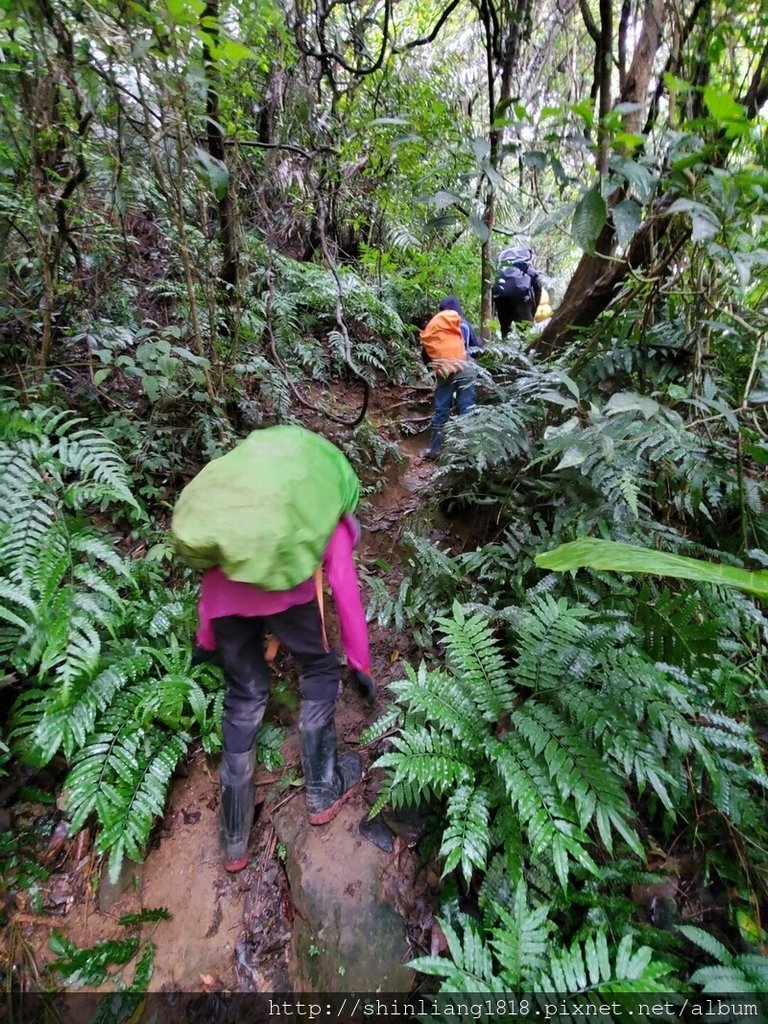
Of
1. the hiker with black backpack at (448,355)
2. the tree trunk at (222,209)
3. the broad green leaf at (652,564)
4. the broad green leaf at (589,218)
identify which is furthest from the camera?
the hiker with black backpack at (448,355)

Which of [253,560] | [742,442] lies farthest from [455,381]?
[253,560]

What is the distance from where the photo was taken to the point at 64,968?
1.98 meters

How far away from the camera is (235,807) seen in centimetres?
231

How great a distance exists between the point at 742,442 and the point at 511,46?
4259 mm

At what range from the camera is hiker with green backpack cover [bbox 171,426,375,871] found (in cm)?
169

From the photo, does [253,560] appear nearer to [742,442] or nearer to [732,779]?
[732,779]

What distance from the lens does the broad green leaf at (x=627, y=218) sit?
5.93 feet

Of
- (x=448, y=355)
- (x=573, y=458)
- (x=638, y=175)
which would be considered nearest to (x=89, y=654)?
(x=573, y=458)

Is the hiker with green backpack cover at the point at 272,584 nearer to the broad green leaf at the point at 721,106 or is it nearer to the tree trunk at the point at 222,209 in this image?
the broad green leaf at the point at 721,106

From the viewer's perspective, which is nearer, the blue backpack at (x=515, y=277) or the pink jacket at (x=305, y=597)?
the pink jacket at (x=305, y=597)

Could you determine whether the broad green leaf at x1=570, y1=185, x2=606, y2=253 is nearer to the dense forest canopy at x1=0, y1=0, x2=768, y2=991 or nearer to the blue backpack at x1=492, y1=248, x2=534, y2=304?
the dense forest canopy at x1=0, y1=0, x2=768, y2=991

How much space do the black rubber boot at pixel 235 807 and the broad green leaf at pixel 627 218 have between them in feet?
9.18

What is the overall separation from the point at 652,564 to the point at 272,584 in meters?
1.26

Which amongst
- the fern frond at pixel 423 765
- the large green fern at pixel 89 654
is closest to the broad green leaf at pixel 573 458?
the fern frond at pixel 423 765
